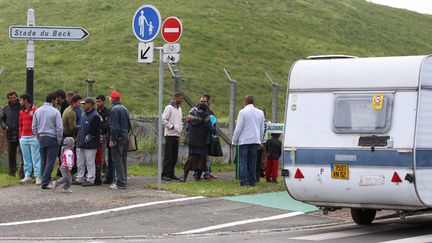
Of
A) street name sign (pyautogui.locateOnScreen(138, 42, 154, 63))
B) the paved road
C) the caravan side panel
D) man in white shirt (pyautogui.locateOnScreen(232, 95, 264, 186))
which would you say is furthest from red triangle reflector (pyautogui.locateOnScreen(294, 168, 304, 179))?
street name sign (pyautogui.locateOnScreen(138, 42, 154, 63))

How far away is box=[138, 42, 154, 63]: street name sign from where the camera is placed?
16.1 metres

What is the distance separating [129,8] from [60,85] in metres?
14.2

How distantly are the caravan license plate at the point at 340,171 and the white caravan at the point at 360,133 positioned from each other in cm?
1

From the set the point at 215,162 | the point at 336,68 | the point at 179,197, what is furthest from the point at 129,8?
the point at 336,68

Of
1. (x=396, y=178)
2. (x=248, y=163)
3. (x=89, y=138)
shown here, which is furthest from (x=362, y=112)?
(x=89, y=138)

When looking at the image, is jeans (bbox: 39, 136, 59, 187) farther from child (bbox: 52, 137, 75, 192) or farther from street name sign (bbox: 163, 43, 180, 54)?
street name sign (bbox: 163, 43, 180, 54)

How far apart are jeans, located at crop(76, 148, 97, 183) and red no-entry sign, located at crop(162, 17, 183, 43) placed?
267cm

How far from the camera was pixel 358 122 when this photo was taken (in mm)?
12375

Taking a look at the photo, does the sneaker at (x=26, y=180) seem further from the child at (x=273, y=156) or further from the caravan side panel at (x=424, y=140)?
the caravan side panel at (x=424, y=140)

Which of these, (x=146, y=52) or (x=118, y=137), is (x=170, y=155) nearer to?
(x=118, y=137)

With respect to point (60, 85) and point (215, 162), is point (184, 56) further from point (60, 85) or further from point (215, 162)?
point (215, 162)

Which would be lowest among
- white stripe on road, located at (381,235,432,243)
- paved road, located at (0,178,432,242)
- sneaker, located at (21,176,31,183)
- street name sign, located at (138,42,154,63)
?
paved road, located at (0,178,432,242)

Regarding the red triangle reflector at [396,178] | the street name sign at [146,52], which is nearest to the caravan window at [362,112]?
the red triangle reflector at [396,178]

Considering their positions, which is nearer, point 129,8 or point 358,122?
point 358,122
